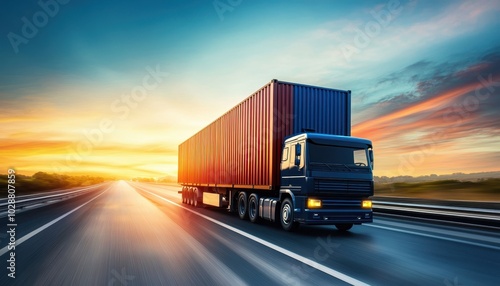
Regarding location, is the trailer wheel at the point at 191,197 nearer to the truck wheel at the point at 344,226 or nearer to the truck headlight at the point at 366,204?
the truck wheel at the point at 344,226

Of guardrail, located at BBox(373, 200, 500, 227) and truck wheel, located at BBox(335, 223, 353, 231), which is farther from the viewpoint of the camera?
guardrail, located at BBox(373, 200, 500, 227)

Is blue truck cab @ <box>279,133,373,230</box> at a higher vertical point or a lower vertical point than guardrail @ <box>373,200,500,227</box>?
higher

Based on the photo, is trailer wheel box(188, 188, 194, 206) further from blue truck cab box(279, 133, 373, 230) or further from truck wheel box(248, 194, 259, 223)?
blue truck cab box(279, 133, 373, 230)

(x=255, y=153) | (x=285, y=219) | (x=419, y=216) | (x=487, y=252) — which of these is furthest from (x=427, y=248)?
(x=419, y=216)

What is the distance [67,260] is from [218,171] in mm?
11582

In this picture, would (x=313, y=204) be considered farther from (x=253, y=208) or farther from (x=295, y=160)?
(x=253, y=208)

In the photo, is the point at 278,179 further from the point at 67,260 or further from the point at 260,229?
the point at 67,260

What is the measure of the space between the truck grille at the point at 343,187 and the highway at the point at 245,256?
3.95 ft

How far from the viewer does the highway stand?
573 centimetres

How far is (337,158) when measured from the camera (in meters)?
10.9

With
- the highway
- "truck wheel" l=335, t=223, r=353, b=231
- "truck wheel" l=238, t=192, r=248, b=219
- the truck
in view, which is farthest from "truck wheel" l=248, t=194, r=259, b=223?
"truck wheel" l=335, t=223, r=353, b=231

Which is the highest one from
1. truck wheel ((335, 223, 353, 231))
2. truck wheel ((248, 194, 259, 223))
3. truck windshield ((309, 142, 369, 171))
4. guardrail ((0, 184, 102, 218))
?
truck windshield ((309, 142, 369, 171))

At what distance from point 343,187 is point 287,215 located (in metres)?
1.85

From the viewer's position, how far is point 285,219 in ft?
37.2
